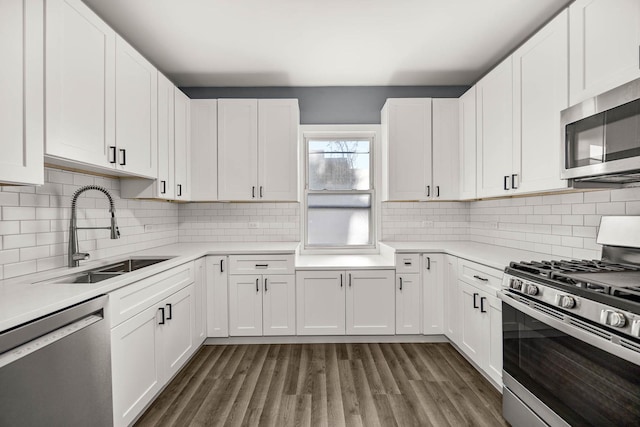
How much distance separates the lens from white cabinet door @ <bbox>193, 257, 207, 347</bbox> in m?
2.79

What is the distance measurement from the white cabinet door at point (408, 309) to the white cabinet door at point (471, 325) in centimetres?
42

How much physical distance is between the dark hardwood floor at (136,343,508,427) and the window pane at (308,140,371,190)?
5.88 feet

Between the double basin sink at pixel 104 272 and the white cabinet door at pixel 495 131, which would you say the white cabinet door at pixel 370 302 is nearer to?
the white cabinet door at pixel 495 131

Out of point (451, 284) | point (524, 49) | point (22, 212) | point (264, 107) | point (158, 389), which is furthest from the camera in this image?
point (264, 107)

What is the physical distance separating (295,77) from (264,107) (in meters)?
0.47

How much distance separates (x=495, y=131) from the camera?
2664mm

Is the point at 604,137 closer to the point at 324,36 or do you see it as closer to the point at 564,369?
the point at 564,369

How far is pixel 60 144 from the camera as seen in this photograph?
1.61m

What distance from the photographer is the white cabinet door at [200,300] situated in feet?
9.16

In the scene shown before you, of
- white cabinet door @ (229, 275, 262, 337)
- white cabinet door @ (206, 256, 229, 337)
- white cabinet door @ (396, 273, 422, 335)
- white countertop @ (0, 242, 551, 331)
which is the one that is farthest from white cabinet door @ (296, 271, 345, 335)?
white cabinet door @ (206, 256, 229, 337)

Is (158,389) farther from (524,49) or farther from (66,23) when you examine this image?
(524,49)

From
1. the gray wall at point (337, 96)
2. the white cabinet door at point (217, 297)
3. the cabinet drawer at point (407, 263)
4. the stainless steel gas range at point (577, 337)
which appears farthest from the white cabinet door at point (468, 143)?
the white cabinet door at point (217, 297)

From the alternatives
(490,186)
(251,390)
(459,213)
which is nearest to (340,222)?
(459,213)

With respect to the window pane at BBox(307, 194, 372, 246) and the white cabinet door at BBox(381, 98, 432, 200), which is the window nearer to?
the window pane at BBox(307, 194, 372, 246)
